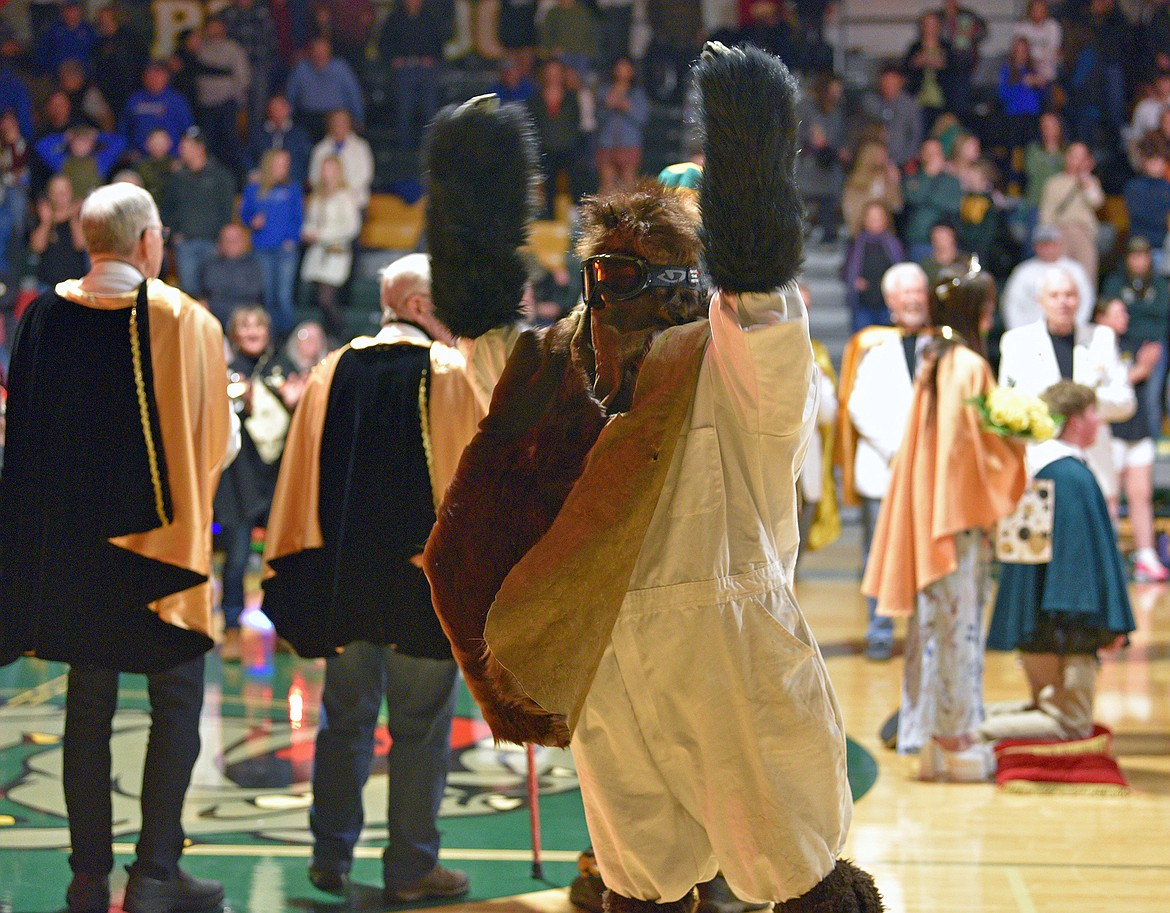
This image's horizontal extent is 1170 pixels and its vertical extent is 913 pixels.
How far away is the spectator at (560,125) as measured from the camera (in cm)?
1187

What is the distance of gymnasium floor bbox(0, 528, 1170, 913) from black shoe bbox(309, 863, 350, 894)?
3 cm

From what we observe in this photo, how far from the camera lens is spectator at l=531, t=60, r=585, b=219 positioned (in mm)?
11867

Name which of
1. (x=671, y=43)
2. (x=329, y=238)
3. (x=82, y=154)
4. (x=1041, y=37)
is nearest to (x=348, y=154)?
(x=329, y=238)

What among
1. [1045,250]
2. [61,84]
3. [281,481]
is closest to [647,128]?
[1045,250]

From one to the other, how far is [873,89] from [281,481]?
1085cm

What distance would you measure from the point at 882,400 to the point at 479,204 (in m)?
3.98

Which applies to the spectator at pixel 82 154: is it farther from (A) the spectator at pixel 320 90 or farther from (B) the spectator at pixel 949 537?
(B) the spectator at pixel 949 537

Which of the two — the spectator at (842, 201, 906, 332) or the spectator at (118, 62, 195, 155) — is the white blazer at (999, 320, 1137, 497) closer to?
the spectator at (842, 201, 906, 332)

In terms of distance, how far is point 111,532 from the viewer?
11.5 feet

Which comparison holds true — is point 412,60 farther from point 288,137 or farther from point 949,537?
point 949,537

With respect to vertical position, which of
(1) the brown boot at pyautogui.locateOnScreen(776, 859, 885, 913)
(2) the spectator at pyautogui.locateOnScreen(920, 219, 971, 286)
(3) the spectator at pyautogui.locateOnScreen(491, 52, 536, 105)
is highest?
(3) the spectator at pyautogui.locateOnScreen(491, 52, 536, 105)

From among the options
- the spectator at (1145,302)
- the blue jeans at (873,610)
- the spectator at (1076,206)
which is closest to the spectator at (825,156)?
the spectator at (1076,206)

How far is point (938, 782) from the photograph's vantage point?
476 centimetres

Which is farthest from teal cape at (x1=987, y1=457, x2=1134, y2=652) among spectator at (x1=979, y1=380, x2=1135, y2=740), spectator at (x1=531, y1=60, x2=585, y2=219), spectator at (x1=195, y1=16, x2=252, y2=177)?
spectator at (x1=195, y1=16, x2=252, y2=177)
